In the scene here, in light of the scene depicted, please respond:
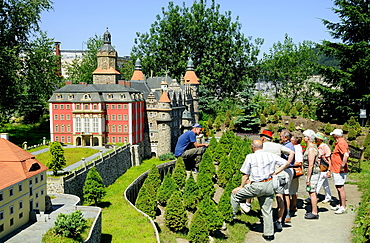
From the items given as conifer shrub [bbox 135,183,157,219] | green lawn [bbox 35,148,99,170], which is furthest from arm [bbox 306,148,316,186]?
green lawn [bbox 35,148,99,170]

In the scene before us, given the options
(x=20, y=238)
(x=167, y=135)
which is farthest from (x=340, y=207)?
(x=167, y=135)

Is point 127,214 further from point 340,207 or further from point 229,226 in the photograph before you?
point 340,207

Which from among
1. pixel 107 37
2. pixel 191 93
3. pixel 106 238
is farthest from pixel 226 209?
pixel 191 93

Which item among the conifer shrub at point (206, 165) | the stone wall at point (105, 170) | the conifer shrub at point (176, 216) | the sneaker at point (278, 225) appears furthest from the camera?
the conifer shrub at point (206, 165)

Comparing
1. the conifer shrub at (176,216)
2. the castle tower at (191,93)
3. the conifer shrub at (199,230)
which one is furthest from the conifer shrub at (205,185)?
the castle tower at (191,93)

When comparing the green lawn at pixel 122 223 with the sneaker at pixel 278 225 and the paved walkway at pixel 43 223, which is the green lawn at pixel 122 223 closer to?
the paved walkway at pixel 43 223

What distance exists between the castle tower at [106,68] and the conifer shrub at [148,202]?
822 inches

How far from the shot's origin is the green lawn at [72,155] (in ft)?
92.7

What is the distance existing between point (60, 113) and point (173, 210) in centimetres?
2258

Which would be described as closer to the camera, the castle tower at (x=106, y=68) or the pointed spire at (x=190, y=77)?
the castle tower at (x=106, y=68)

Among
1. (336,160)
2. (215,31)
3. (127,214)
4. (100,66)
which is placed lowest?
(127,214)

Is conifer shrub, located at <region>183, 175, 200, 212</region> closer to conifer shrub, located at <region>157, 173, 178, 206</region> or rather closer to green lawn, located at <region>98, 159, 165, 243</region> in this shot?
conifer shrub, located at <region>157, 173, 178, 206</region>

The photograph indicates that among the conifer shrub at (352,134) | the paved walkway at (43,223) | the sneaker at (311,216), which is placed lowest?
the paved walkway at (43,223)

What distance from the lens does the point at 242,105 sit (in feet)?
164
